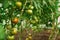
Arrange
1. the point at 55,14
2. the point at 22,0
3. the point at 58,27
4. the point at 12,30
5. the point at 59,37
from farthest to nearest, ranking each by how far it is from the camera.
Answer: the point at 59,37, the point at 58,27, the point at 55,14, the point at 22,0, the point at 12,30

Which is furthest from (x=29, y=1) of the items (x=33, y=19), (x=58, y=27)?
(x=58, y=27)

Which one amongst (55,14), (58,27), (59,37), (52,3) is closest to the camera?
(52,3)

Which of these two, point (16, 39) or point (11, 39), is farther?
point (16, 39)

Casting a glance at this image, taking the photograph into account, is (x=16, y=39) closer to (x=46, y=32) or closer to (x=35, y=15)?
(x=46, y=32)

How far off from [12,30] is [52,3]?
2.31 feet

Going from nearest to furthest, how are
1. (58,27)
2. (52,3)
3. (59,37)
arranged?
(52,3) → (58,27) → (59,37)

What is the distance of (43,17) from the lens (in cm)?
192

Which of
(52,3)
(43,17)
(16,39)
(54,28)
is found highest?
(52,3)

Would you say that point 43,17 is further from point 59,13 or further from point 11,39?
point 11,39

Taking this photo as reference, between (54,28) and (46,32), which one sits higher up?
(54,28)

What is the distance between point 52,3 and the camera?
5.72 feet

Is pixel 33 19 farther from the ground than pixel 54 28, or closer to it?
farther from the ground

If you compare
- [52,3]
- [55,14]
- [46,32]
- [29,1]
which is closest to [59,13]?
[55,14]

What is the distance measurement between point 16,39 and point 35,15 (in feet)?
4.82
